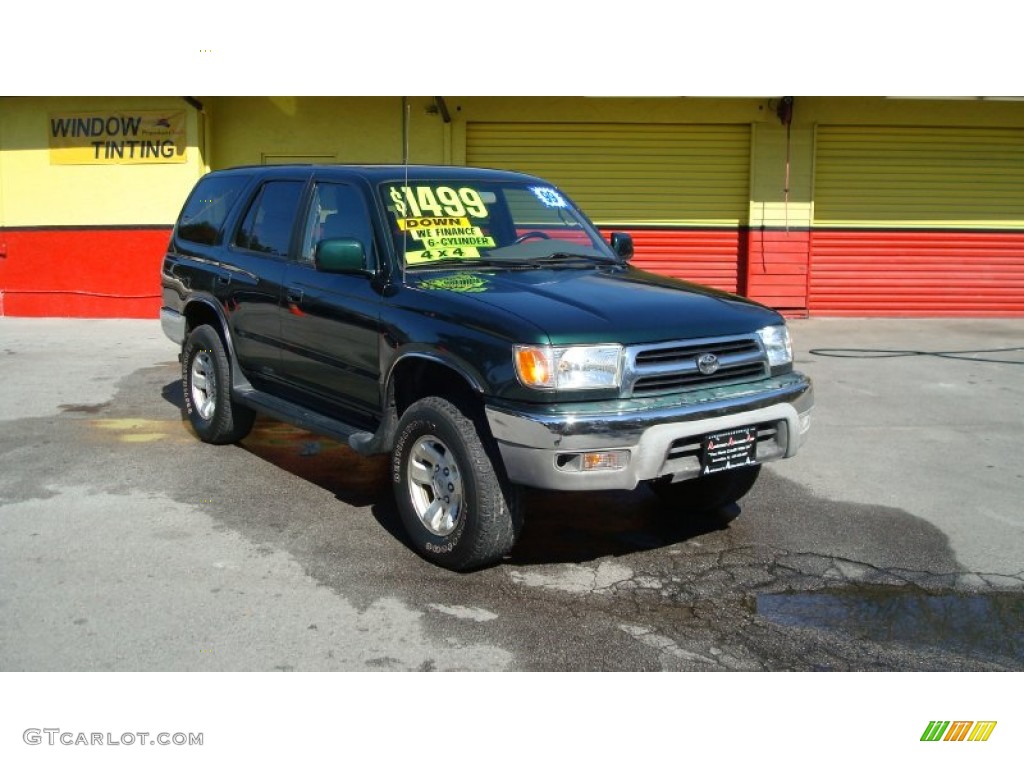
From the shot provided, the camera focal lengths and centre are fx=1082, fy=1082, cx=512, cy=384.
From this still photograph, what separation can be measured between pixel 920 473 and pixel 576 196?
8398 mm

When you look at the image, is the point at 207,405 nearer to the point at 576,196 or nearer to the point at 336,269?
the point at 336,269

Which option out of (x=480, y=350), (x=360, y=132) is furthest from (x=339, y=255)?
(x=360, y=132)

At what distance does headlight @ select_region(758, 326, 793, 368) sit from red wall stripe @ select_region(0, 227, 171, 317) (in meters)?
10.5

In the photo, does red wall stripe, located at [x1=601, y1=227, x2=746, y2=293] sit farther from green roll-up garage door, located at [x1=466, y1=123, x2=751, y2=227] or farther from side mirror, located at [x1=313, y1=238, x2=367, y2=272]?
side mirror, located at [x1=313, y1=238, x2=367, y2=272]

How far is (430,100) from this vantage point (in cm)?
1396

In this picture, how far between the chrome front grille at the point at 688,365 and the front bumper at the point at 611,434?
6 centimetres

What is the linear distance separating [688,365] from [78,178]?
453 inches

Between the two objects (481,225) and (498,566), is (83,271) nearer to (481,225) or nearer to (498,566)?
(481,225)

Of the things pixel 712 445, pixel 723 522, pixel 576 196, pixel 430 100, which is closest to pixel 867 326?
pixel 576 196

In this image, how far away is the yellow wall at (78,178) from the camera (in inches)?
547

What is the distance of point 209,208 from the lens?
7.44 meters

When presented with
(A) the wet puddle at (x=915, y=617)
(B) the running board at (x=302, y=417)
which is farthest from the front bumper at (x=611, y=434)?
(B) the running board at (x=302, y=417)

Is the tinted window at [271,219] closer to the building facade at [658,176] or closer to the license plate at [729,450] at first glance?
the license plate at [729,450]
